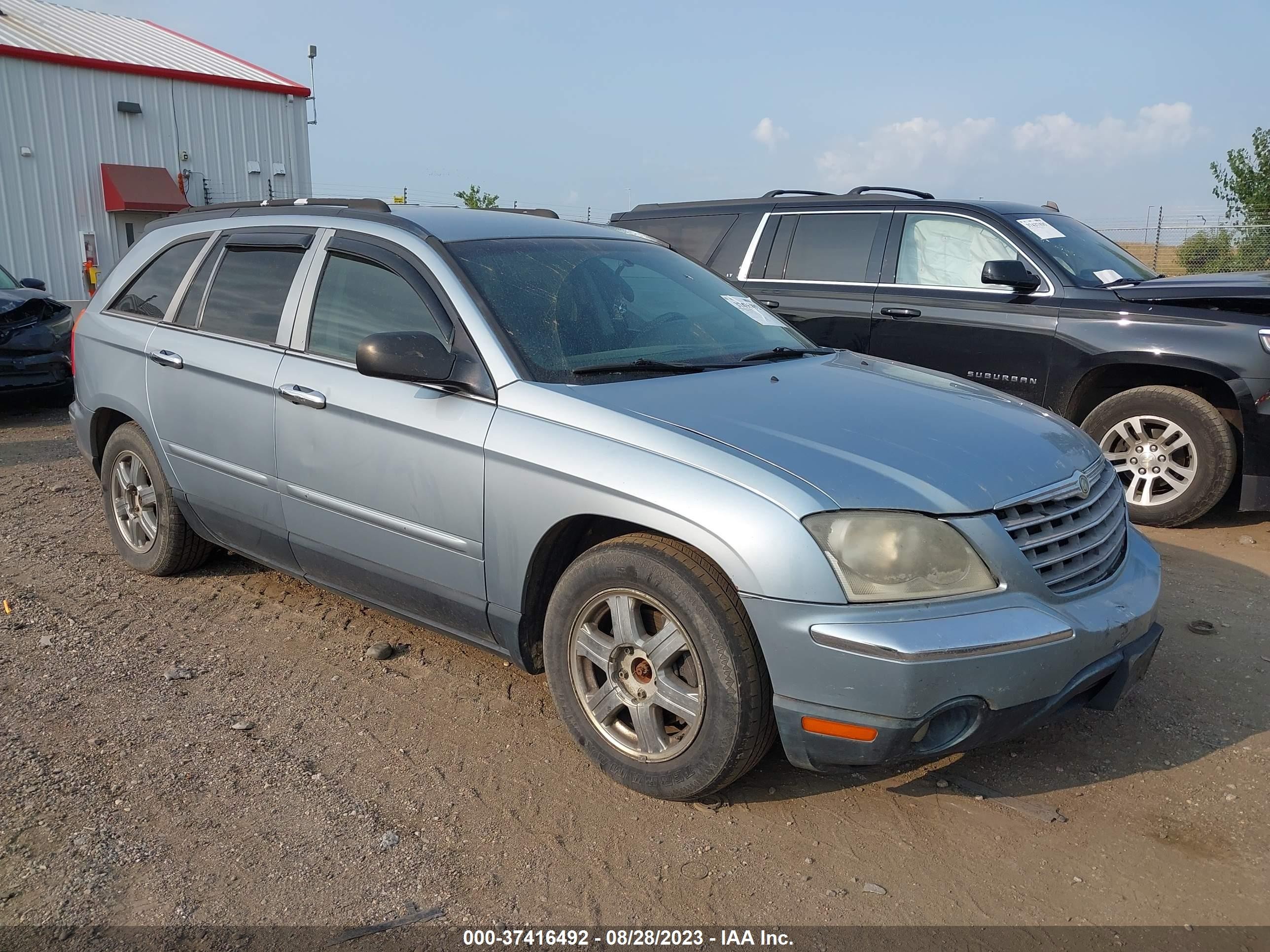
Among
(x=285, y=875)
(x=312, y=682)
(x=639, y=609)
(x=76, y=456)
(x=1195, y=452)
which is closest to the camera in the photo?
(x=285, y=875)

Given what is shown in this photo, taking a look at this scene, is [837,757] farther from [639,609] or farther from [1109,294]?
[1109,294]

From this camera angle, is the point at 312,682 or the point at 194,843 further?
the point at 312,682

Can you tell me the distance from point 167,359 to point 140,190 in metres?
22.6

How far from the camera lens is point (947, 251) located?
6.78m

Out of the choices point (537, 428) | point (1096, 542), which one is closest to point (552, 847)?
point (537, 428)

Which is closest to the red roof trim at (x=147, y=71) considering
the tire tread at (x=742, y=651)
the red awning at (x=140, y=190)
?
the red awning at (x=140, y=190)

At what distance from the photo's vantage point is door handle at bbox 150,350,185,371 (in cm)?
449

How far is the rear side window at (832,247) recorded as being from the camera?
277 inches

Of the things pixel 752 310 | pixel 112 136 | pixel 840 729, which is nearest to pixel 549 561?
pixel 840 729

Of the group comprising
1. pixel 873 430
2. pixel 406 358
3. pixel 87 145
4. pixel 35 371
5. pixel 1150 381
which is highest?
pixel 87 145

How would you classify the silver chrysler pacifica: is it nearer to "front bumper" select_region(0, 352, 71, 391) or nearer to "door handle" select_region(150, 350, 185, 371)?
"door handle" select_region(150, 350, 185, 371)

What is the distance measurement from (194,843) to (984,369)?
5266 mm

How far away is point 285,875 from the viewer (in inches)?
109

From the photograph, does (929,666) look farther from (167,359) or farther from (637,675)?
(167,359)
